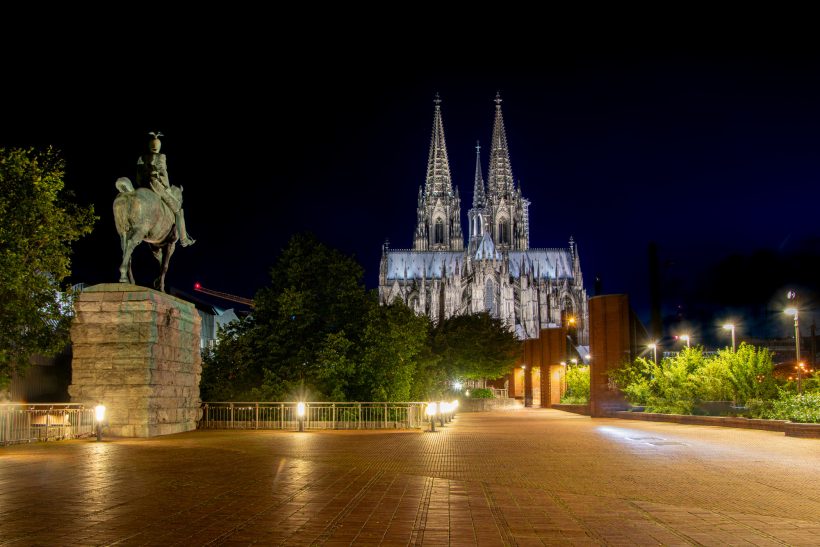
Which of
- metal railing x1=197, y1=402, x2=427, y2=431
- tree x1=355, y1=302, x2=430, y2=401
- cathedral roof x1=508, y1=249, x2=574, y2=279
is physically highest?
cathedral roof x1=508, y1=249, x2=574, y2=279

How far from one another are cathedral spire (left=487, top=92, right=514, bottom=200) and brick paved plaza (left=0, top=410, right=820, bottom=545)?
139849 mm

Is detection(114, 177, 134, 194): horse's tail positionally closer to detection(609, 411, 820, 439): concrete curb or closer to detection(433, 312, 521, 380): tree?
detection(609, 411, 820, 439): concrete curb

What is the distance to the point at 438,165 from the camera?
6127 inches

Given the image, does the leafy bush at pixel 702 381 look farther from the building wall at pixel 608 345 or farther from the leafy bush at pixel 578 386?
the leafy bush at pixel 578 386

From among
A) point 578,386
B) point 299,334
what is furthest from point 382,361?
point 578,386

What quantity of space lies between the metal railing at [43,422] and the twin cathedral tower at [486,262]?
104894 millimetres

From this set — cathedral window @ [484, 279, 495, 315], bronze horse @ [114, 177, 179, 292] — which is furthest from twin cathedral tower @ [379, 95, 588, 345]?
bronze horse @ [114, 177, 179, 292]

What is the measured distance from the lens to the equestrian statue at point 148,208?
19.8 m

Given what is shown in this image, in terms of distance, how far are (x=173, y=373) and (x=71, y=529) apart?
1408cm

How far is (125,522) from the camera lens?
778 cm

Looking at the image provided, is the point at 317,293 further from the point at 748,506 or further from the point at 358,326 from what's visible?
the point at 748,506

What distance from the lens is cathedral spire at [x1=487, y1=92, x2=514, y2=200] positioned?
509ft

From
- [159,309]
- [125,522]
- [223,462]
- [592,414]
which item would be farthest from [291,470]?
[592,414]

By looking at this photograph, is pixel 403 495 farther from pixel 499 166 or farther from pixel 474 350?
pixel 499 166
